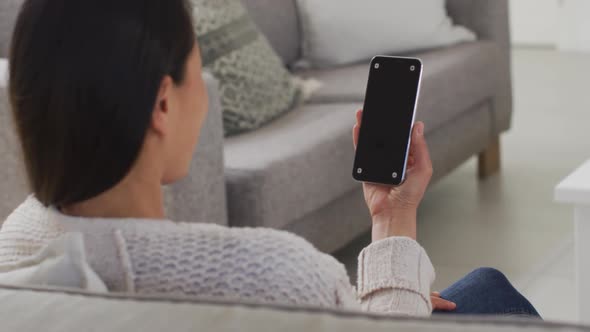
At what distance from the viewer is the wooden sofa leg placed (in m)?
3.73

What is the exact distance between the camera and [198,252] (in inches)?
32.5

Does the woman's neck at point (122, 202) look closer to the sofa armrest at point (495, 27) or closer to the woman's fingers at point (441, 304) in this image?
the woman's fingers at point (441, 304)

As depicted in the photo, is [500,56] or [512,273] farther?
[500,56]

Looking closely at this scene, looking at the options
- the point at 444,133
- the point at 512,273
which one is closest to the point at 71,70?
the point at 512,273

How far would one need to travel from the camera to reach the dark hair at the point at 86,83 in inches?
31.5

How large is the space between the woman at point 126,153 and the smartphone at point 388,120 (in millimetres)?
552

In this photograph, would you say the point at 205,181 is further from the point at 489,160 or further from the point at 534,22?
the point at 534,22

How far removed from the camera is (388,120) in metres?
1.56

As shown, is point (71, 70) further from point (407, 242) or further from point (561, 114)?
point (561, 114)

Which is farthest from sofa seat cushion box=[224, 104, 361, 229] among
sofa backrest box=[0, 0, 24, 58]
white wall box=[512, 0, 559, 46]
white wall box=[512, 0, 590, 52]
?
white wall box=[512, 0, 559, 46]

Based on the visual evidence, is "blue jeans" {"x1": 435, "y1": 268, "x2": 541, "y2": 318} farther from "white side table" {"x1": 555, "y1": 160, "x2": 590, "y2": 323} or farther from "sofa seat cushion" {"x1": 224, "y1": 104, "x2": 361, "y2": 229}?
"sofa seat cushion" {"x1": 224, "y1": 104, "x2": 361, "y2": 229}

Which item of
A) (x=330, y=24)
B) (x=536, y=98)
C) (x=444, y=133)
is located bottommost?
(x=536, y=98)

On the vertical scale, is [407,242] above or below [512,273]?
above

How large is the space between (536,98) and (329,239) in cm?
259
